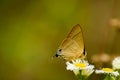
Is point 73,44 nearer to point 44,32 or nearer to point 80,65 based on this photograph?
point 80,65

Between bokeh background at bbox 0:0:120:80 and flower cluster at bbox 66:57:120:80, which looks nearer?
flower cluster at bbox 66:57:120:80

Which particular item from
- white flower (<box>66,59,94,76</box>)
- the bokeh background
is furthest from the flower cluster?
the bokeh background

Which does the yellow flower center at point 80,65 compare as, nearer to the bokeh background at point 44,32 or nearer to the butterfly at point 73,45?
the butterfly at point 73,45

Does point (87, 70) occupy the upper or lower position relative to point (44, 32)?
lower

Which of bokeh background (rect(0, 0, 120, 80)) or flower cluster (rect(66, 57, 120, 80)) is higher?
bokeh background (rect(0, 0, 120, 80))

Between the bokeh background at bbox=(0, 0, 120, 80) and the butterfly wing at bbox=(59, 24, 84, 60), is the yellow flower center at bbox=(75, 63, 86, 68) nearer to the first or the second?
the butterfly wing at bbox=(59, 24, 84, 60)

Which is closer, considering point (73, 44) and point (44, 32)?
point (73, 44)

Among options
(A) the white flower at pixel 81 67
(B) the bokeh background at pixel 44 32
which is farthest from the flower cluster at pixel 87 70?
(B) the bokeh background at pixel 44 32

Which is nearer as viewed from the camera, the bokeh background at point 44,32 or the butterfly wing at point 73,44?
the butterfly wing at point 73,44

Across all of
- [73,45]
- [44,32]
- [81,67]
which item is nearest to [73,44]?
[73,45]
